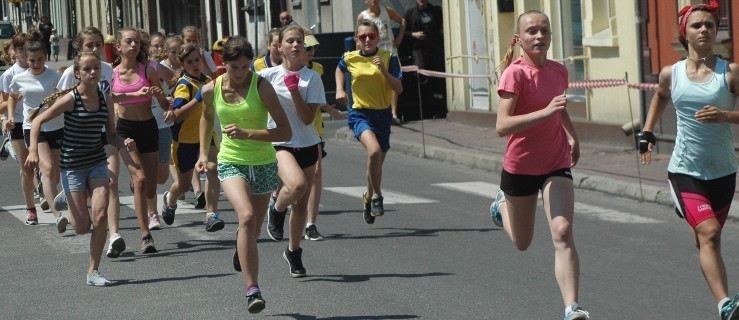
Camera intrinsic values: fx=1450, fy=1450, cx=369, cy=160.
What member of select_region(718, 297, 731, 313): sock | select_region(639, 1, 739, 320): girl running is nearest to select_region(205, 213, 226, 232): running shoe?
select_region(639, 1, 739, 320): girl running

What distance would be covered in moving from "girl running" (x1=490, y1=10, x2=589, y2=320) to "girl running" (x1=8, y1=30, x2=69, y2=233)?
5360 mm

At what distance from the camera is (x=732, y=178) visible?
7574 millimetres

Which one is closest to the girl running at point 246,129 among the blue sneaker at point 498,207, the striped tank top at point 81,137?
the blue sneaker at point 498,207

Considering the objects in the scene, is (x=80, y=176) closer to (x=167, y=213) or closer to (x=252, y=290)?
(x=252, y=290)

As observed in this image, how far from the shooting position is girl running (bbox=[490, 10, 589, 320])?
7.24 meters

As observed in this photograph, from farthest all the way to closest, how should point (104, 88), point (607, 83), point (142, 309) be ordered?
point (607, 83) → point (104, 88) → point (142, 309)

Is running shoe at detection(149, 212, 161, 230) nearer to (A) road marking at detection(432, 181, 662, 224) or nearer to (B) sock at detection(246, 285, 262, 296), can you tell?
(A) road marking at detection(432, 181, 662, 224)

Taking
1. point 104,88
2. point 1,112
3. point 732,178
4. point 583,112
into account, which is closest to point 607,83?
point 583,112

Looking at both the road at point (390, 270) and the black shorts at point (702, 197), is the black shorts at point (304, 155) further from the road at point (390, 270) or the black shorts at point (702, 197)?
the black shorts at point (702, 197)

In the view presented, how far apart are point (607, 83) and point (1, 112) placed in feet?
24.4

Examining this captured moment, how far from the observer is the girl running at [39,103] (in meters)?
12.1

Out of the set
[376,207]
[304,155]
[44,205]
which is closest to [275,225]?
[304,155]

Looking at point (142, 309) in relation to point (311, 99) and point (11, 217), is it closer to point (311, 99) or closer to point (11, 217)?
point (311, 99)

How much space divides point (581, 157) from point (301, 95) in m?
8.26
